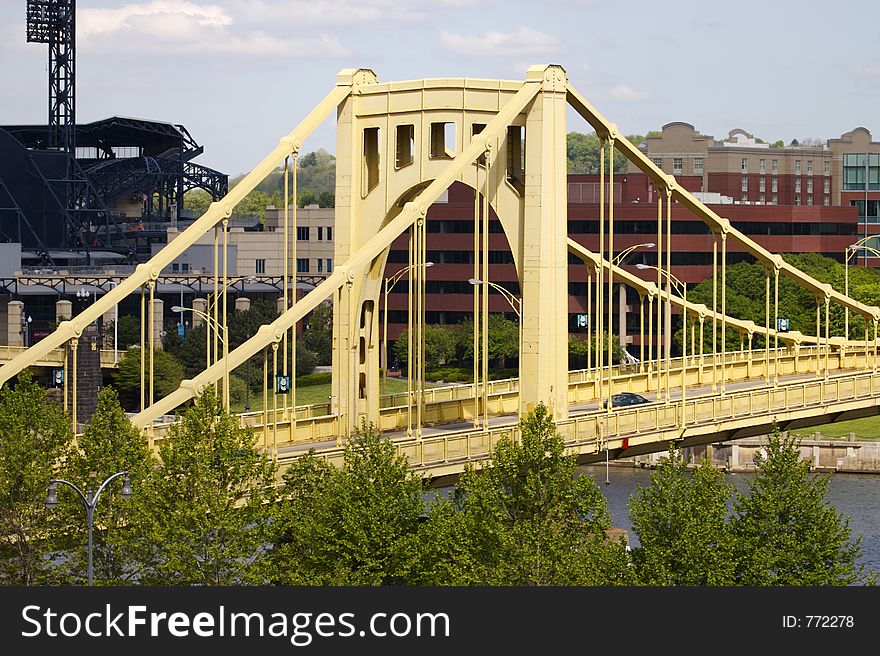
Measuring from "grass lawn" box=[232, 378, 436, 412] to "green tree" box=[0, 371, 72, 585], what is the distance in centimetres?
6690

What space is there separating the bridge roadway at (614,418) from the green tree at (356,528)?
5.61 meters

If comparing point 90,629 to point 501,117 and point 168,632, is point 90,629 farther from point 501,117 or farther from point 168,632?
point 501,117

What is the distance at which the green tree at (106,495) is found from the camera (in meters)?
53.3

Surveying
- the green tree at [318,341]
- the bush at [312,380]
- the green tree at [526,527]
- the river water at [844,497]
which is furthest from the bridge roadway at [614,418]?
the green tree at [318,341]

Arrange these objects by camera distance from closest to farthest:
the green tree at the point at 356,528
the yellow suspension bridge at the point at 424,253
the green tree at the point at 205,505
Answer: the green tree at the point at 205,505 < the green tree at the point at 356,528 < the yellow suspension bridge at the point at 424,253

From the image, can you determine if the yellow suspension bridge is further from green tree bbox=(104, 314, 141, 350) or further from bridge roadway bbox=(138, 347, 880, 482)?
green tree bbox=(104, 314, 141, 350)

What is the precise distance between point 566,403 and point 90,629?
3385 cm

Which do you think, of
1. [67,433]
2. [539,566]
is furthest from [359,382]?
[539,566]

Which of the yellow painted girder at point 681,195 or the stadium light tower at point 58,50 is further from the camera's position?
the stadium light tower at point 58,50

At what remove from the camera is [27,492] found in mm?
55188

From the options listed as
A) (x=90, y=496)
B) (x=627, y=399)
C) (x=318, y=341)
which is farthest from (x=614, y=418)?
(x=318, y=341)

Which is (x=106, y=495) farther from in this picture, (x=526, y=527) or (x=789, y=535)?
(x=789, y=535)

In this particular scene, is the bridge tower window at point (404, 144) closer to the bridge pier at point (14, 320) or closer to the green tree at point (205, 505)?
the green tree at point (205, 505)

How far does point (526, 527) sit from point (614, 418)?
17.7m
